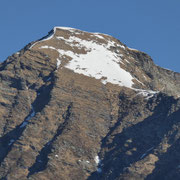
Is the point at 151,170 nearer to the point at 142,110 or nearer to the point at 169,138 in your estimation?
the point at 169,138

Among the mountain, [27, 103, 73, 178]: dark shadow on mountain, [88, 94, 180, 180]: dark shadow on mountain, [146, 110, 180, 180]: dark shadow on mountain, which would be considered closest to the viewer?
[146, 110, 180, 180]: dark shadow on mountain

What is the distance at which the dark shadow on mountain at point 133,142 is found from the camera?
18175 cm

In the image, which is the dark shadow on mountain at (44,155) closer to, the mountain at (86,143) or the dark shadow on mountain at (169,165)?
the mountain at (86,143)

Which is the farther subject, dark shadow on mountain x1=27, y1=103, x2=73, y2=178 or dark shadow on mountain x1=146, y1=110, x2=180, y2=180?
dark shadow on mountain x1=27, y1=103, x2=73, y2=178

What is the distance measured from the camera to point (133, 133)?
191 m

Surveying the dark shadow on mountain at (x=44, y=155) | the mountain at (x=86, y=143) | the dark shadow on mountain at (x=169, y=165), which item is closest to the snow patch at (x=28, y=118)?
the mountain at (x=86, y=143)

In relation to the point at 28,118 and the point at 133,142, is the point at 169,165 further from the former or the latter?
the point at 28,118

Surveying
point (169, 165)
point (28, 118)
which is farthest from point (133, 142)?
point (28, 118)

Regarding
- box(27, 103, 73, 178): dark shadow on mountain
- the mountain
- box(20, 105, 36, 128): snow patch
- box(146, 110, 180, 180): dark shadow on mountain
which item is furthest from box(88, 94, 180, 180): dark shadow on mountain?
box(20, 105, 36, 128): snow patch

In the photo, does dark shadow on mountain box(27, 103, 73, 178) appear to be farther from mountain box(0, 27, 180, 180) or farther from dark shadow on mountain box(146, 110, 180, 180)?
dark shadow on mountain box(146, 110, 180, 180)

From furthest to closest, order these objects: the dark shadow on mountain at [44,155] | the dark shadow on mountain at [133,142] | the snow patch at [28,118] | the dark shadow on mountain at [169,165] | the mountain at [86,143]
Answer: the snow patch at [28,118]
the dark shadow on mountain at [133,142]
the dark shadow on mountain at [44,155]
the mountain at [86,143]
the dark shadow on mountain at [169,165]

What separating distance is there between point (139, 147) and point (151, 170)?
34.0 feet

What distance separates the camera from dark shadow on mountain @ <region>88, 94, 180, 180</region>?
182 m

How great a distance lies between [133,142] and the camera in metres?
188
